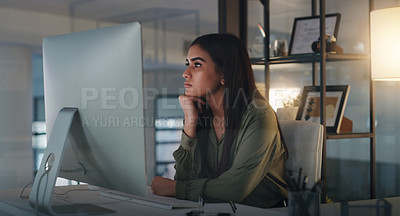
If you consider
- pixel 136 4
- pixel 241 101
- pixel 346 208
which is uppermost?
pixel 136 4

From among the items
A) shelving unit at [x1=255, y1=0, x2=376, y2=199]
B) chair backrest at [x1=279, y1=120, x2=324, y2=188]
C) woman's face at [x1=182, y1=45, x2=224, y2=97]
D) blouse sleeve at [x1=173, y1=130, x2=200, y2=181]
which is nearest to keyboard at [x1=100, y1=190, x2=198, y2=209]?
blouse sleeve at [x1=173, y1=130, x2=200, y2=181]

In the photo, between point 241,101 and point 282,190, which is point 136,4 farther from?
point 282,190

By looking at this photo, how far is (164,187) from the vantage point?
1.84 meters

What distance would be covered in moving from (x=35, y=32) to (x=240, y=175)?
1.95 metres

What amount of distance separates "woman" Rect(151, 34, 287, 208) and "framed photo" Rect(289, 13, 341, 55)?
94 centimetres

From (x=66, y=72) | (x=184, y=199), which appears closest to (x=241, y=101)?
(x=184, y=199)

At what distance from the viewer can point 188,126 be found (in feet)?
7.54

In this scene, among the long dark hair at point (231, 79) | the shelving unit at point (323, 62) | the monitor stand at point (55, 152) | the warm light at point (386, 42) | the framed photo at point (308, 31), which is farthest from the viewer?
the framed photo at point (308, 31)

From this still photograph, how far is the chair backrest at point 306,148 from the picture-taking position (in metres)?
2.07

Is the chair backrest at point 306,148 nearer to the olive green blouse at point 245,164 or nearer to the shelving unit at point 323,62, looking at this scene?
the olive green blouse at point 245,164

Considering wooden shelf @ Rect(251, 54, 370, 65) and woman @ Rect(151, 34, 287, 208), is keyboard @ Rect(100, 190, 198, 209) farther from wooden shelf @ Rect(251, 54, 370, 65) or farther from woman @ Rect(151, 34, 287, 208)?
wooden shelf @ Rect(251, 54, 370, 65)

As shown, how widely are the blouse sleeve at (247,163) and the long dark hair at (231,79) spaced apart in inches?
2.9

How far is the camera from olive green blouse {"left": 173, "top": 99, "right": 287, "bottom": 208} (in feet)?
6.09

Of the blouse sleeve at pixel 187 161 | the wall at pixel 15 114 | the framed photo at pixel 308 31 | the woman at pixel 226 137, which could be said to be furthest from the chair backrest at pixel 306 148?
the wall at pixel 15 114
